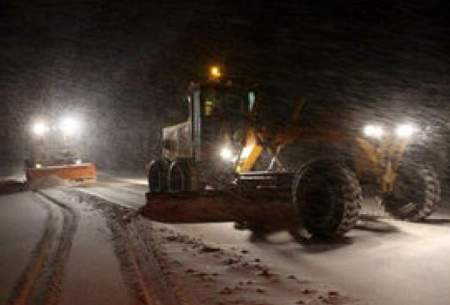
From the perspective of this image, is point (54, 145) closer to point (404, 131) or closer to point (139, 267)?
point (404, 131)

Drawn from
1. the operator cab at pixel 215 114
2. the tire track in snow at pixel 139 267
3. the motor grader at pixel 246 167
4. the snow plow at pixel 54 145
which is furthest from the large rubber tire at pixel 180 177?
the snow plow at pixel 54 145

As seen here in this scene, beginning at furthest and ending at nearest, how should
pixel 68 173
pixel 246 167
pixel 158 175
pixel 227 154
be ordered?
1. pixel 68 173
2. pixel 158 175
3. pixel 227 154
4. pixel 246 167

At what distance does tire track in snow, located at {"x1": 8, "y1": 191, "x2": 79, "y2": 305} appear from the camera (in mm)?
5663

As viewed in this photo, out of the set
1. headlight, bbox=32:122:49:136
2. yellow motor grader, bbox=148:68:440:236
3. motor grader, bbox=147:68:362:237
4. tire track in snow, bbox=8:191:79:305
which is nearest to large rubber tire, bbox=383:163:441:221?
yellow motor grader, bbox=148:68:440:236

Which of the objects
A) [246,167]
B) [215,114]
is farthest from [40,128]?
[246,167]

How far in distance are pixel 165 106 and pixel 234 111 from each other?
29650mm

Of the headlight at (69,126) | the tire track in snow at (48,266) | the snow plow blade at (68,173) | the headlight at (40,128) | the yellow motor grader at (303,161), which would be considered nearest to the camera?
the tire track in snow at (48,266)

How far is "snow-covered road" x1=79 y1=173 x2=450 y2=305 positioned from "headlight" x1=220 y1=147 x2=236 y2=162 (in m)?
1.96

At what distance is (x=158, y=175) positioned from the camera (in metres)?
15.6

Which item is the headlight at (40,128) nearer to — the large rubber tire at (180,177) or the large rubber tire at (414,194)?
the large rubber tire at (180,177)

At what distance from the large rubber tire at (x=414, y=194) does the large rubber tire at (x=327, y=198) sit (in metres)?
1.78

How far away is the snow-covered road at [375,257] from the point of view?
18.1 feet

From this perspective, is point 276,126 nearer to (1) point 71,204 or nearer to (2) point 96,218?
(2) point 96,218

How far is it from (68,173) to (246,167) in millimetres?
12711
